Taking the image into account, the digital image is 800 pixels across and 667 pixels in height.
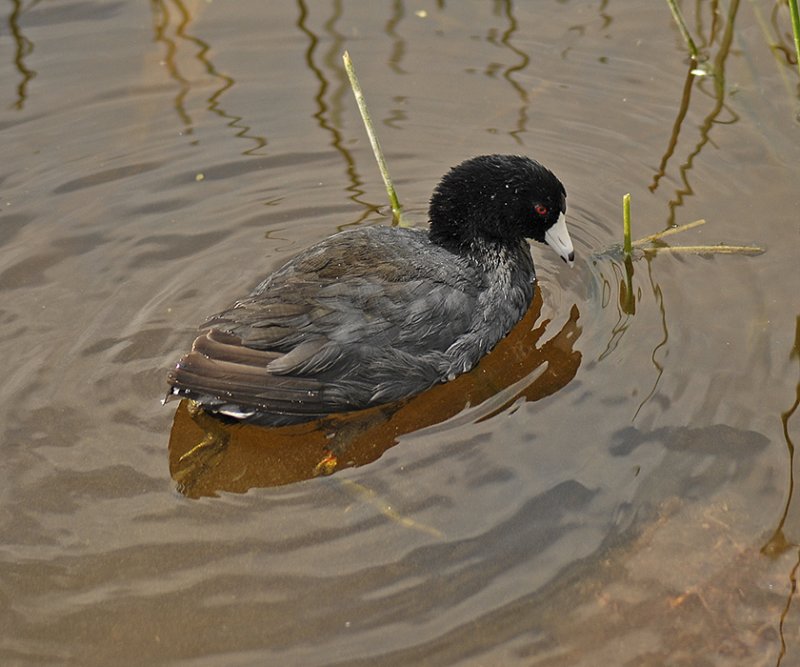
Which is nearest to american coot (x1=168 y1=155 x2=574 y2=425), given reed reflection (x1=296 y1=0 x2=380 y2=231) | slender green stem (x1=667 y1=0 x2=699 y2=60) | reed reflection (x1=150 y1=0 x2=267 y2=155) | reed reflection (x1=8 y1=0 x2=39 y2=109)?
reed reflection (x1=296 y1=0 x2=380 y2=231)

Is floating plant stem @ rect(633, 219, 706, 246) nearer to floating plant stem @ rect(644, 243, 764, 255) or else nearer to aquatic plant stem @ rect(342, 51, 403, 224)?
floating plant stem @ rect(644, 243, 764, 255)

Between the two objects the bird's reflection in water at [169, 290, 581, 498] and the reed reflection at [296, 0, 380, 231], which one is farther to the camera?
the reed reflection at [296, 0, 380, 231]

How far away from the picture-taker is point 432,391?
5.24 m

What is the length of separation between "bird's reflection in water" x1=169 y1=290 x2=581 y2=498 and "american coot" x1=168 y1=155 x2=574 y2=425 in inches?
4.7

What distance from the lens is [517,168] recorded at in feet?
17.8

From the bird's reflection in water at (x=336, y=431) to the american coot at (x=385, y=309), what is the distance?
4.7 inches

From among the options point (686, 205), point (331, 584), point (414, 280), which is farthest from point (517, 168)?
point (331, 584)

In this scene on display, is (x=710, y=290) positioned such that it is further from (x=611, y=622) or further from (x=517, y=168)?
(x=611, y=622)

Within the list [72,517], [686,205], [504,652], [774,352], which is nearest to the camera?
[504,652]

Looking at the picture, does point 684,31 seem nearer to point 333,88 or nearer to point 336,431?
point 333,88

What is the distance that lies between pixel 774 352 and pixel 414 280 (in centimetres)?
165

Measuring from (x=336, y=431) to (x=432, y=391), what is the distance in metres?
0.49

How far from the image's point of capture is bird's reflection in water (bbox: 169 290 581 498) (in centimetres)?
482

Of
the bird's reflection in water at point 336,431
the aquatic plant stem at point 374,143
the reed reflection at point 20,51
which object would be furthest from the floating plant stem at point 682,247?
the reed reflection at point 20,51
